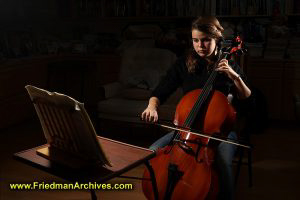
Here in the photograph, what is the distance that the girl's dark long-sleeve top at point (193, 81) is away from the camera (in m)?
1.87

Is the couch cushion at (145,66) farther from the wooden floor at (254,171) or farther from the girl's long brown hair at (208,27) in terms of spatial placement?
the girl's long brown hair at (208,27)

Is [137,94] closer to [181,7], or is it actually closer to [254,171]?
[254,171]

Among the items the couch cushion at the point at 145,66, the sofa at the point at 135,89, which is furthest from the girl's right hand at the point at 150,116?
the couch cushion at the point at 145,66

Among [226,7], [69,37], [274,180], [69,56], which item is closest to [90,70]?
[69,56]

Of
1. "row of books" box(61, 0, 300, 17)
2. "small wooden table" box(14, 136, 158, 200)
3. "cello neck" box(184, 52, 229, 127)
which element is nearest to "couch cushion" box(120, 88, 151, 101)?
"row of books" box(61, 0, 300, 17)

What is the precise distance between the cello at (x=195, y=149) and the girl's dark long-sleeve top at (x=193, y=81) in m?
0.14

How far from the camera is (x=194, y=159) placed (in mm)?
1564

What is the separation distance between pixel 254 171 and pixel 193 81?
101 centimetres

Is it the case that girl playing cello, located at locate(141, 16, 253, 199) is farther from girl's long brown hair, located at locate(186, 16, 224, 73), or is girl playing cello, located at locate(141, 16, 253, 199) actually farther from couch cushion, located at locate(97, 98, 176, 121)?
couch cushion, located at locate(97, 98, 176, 121)

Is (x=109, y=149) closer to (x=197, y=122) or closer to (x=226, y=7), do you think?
(x=197, y=122)

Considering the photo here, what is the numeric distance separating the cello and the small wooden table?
0.37 ft

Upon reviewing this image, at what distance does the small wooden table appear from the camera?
1.24m

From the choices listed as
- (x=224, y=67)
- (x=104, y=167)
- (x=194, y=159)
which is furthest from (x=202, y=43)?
(x=104, y=167)

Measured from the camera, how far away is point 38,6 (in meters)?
4.30
